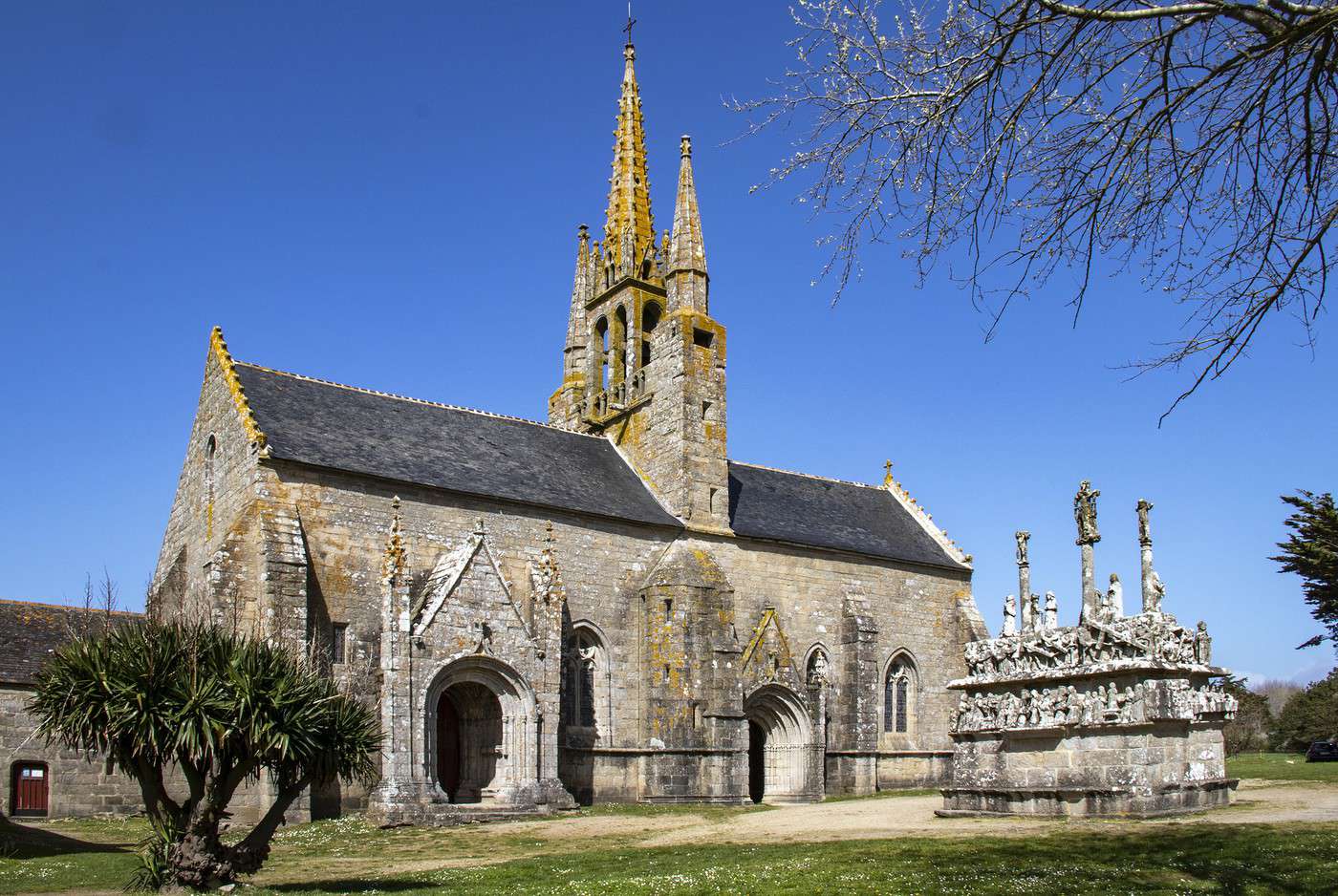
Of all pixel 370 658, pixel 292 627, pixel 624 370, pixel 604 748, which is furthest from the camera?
pixel 624 370

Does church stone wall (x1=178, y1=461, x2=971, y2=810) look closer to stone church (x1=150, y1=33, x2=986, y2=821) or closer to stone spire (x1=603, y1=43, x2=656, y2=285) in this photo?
stone church (x1=150, y1=33, x2=986, y2=821)

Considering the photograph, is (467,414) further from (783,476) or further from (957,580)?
(957,580)

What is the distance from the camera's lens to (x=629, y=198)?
39062 mm

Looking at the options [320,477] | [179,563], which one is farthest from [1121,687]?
[179,563]

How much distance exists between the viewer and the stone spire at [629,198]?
3809cm

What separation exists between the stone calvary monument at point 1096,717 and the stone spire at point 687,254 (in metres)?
16.6

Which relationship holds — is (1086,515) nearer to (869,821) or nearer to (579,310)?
(869,821)

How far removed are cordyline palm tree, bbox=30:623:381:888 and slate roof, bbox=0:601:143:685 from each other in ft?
36.2

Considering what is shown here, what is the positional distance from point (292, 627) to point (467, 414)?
10.2 meters

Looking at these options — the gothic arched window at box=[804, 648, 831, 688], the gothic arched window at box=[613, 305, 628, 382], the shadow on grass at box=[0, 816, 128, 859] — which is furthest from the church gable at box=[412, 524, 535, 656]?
the gothic arched window at box=[613, 305, 628, 382]

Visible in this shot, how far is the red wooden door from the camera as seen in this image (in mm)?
23281

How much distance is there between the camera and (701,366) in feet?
111

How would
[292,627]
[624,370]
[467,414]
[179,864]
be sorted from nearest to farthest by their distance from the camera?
1. [179,864]
2. [292,627]
3. [467,414]
4. [624,370]

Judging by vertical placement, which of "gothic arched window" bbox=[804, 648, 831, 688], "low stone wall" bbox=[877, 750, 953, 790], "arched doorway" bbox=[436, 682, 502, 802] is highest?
"gothic arched window" bbox=[804, 648, 831, 688]
